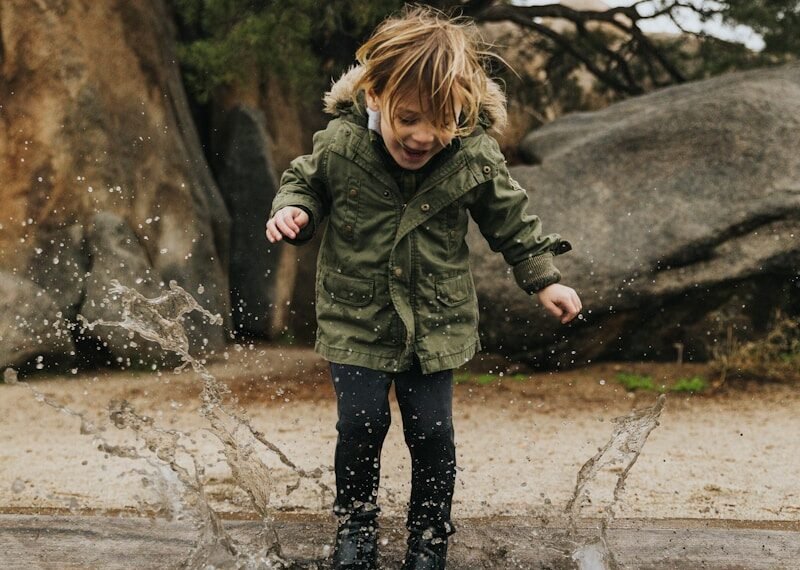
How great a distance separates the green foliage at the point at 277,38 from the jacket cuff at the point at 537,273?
99.9 inches

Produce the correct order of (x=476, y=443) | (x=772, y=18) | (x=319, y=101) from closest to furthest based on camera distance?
(x=476, y=443), (x=772, y=18), (x=319, y=101)

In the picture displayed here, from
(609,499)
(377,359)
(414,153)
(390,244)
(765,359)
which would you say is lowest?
(609,499)

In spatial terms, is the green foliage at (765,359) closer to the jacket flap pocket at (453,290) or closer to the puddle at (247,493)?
the puddle at (247,493)

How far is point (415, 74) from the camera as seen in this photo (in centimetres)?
204

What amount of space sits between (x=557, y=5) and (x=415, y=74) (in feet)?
13.5

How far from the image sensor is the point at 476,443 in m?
3.84

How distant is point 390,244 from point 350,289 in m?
Answer: 0.14

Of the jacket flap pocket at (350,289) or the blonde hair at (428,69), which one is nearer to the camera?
the blonde hair at (428,69)

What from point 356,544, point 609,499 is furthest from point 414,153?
point 609,499

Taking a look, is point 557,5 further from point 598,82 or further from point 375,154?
point 375,154

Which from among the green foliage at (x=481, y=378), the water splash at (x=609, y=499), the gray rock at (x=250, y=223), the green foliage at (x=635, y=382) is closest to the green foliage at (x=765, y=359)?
the green foliage at (x=635, y=382)

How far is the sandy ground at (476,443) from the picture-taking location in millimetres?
3096

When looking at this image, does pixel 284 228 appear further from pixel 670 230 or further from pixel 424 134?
pixel 670 230

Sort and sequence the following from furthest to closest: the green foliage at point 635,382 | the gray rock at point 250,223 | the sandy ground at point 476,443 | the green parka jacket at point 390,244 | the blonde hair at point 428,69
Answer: the gray rock at point 250,223 < the green foliage at point 635,382 < the sandy ground at point 476,443 < the green parka jacket at point 390,244 < the blonde hair at point 428,69
